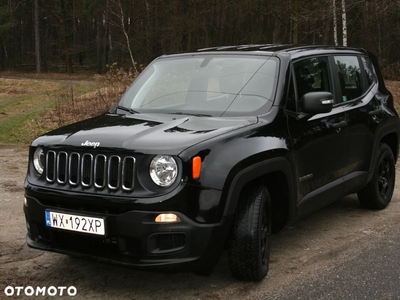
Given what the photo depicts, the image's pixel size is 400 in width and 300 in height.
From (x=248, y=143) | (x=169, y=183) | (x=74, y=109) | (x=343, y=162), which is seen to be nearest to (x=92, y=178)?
(x=169, y=183)

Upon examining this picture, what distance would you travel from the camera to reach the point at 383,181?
6.15 metres

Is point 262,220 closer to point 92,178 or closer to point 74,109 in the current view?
point 92,178

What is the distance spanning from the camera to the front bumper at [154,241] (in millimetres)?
3424

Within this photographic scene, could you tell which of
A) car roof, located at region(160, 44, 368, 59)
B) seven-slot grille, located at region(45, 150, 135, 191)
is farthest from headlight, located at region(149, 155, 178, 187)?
car roof, located at region(160, 44, 368, 59)

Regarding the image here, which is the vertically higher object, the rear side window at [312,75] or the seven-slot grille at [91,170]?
the rear side window at [312,75]

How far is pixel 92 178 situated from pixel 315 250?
2225 millimetres

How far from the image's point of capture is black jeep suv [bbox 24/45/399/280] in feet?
11.4

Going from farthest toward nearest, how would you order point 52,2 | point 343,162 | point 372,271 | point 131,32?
point 52,2 < point 131,32 < point 343,162 < point 372,271

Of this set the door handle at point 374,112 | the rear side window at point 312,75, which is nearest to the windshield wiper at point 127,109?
the rear side window at point 312,75

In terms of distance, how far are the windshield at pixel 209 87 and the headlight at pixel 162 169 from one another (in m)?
1.02

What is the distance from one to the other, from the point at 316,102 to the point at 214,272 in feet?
5.17

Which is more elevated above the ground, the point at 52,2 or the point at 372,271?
the point at 52,2

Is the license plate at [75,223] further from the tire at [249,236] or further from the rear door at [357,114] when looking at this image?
the rear door at [357,114]

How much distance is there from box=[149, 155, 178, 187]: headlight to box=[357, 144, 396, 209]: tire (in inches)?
121
